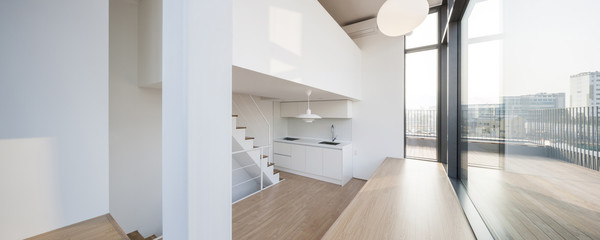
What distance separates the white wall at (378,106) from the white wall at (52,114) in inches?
157

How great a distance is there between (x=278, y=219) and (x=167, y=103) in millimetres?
2454

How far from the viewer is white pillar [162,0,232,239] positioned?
49 centimetres

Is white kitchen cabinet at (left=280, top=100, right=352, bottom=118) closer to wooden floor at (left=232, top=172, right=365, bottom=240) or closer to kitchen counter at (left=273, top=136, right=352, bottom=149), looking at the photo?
kitchen counter at (left=273, top=136, right=352, bottom=149)

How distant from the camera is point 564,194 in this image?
22.8 inches

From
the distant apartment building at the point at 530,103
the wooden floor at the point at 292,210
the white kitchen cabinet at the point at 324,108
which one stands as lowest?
the wooden floor at the point at 292,210

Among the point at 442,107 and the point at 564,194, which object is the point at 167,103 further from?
the point at 442,107

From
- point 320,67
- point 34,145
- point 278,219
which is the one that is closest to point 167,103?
point 34,145

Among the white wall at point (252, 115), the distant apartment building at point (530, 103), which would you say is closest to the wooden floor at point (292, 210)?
the white wall at point (252, 115)

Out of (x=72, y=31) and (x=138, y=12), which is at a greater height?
(x=138, y=12)

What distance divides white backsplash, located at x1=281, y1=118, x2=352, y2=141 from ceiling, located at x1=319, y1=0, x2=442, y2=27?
Answer: 88.0 inches

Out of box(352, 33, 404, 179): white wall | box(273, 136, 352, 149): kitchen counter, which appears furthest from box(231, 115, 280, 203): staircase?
box(352, 33, 404, 179): white wall

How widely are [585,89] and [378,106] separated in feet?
11.7

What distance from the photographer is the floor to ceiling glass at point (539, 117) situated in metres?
0.49

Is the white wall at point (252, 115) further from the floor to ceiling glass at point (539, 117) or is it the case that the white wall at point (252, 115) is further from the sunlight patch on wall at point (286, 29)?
the floor to ceiling glass at point (539, 117)
